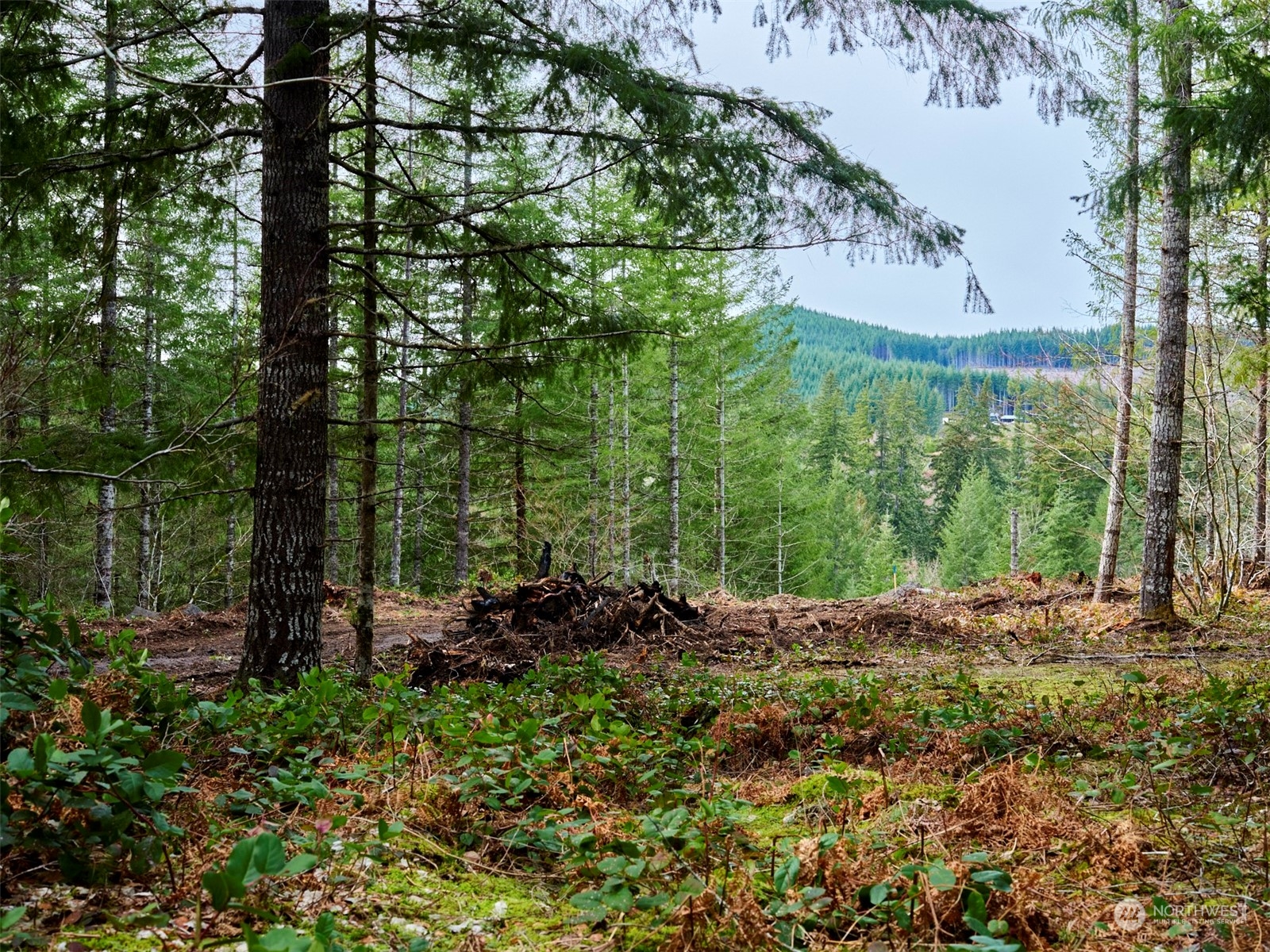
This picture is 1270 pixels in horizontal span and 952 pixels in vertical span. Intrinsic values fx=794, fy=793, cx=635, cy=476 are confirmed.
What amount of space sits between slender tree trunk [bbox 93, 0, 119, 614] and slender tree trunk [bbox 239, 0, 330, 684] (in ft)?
5.05

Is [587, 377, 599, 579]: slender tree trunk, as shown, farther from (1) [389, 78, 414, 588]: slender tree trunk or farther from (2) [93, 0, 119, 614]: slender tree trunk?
(2) [93, 0, 119, 614]: slender tree trunk

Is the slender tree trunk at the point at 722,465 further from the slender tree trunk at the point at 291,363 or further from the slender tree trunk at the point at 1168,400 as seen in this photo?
the slender tree trunk at the point at 291,363

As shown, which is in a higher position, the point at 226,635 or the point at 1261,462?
the point at 1261,462

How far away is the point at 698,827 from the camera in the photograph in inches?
94.8

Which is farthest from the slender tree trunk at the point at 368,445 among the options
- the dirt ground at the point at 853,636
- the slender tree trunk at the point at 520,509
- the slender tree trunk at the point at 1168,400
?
the slender tree trunk at the point at 520,509

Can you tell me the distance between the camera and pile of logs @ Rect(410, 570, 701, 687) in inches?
310

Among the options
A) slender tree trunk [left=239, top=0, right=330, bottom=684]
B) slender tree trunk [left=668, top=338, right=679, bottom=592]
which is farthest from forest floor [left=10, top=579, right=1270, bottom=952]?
slender tree trunk [left=668, top=338, right=679, bottom=592]

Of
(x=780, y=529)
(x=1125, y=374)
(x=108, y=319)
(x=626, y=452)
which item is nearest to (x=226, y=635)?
(x=108, y=319)

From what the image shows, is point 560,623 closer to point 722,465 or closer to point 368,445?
point 368,445

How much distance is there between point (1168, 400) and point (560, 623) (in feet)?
24.9

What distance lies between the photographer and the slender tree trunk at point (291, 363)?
216 inches

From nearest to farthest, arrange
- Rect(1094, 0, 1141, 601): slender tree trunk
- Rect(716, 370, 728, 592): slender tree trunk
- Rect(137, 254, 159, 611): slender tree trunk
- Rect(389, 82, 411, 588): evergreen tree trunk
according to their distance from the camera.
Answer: Rect(389, 82, 411, 588): evergreen tree trunk
Rect(1094, 0, 1141, 601): slender tree trunk
Rect(137, 254, 159, 611): slender tree trunk
Rect(716, 370, 728, 592): slender tree trunk

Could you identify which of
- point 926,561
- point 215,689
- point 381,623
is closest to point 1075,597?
point 381,623

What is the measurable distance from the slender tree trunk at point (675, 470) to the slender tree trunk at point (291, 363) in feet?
46.5
